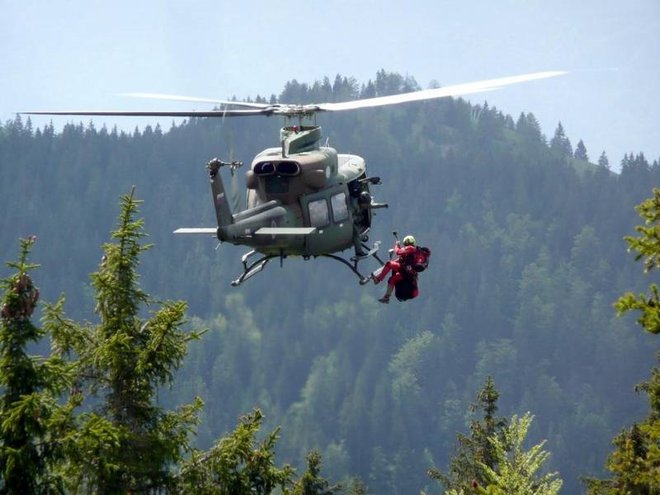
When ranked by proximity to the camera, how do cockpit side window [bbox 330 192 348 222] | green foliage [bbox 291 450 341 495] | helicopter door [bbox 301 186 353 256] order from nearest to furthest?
1. helicopter door [bbox 301 186 353 256]
2. cockpit side window [bbox 330 192 348 222]
3. green foliage [bbox 291 450 341 495]

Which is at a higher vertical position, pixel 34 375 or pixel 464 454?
pixel 464 454

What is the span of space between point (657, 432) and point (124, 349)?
10478 mm

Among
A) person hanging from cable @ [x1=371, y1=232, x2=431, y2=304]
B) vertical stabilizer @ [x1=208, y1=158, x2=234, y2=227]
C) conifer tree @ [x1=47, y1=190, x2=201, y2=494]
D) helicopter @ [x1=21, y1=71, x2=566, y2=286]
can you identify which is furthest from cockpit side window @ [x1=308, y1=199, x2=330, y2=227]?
conifer tree @ [x1=47, y1=190, x2=201, y2=494]

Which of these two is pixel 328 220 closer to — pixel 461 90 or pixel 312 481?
pixel 461 90

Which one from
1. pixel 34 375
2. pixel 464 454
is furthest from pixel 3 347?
pixel 464 454

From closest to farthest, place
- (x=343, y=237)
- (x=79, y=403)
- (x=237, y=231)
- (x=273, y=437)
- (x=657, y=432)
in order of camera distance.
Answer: (x=657, y=432)
(x=79, y=403)
(x=273, y=437)
(x=237, y=231)
(x=343, y=237)

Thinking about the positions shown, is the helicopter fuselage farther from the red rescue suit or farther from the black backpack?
the black backpack

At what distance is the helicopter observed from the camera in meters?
28.5

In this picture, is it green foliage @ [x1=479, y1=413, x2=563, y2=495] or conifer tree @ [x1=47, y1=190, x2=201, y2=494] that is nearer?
green foliage @ [x1=479, y1=413, x2=563, y2=495]

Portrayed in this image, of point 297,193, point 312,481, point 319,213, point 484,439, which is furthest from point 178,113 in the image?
point 484,439

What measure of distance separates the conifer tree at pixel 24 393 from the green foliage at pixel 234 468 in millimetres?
4189

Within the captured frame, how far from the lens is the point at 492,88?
26297 mm

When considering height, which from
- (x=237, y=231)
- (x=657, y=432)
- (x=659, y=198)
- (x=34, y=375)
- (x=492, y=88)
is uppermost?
(x=492, y=88)

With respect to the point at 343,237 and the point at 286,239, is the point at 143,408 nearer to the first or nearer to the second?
the point at 286,239
